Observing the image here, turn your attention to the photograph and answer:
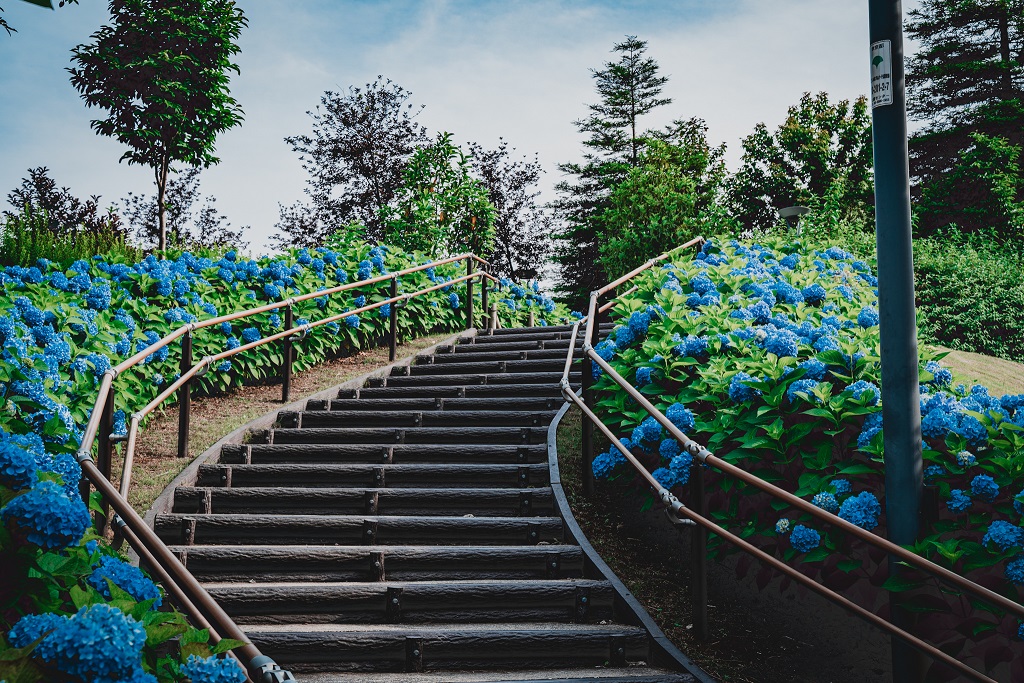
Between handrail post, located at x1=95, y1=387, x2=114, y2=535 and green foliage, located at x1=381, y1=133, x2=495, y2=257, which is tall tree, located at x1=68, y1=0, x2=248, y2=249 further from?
handrail post, located at x1=95, y1=387, x2=114, y2=535

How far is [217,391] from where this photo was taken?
7426 mm

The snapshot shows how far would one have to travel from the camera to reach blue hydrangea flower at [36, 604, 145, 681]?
1.68 meters

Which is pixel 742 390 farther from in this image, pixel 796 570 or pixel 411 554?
pixel 411 554

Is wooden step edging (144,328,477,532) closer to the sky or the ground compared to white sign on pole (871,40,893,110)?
closer to the ground

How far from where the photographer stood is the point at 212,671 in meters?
1.86

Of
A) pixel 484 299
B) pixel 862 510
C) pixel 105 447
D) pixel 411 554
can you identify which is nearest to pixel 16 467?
pixel 105 447

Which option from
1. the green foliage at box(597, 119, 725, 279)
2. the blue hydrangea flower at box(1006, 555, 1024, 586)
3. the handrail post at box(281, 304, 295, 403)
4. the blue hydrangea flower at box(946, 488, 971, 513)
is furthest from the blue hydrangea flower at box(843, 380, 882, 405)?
the green foliage at box(597, 119, 725, 279)

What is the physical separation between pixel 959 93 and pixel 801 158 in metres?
6.63

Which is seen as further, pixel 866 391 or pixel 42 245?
pixel 42 245

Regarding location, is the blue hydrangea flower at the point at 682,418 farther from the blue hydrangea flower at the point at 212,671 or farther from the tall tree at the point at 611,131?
the tall tree at the point at 611,131

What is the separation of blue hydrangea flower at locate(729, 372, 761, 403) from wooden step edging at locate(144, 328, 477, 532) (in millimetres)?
3544

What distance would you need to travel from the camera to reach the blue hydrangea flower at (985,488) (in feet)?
10.5

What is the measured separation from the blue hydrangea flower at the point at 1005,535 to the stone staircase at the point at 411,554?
1396mm

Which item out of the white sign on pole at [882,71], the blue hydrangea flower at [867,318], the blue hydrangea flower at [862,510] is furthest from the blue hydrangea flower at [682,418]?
the white sign on pole at [882,71]
